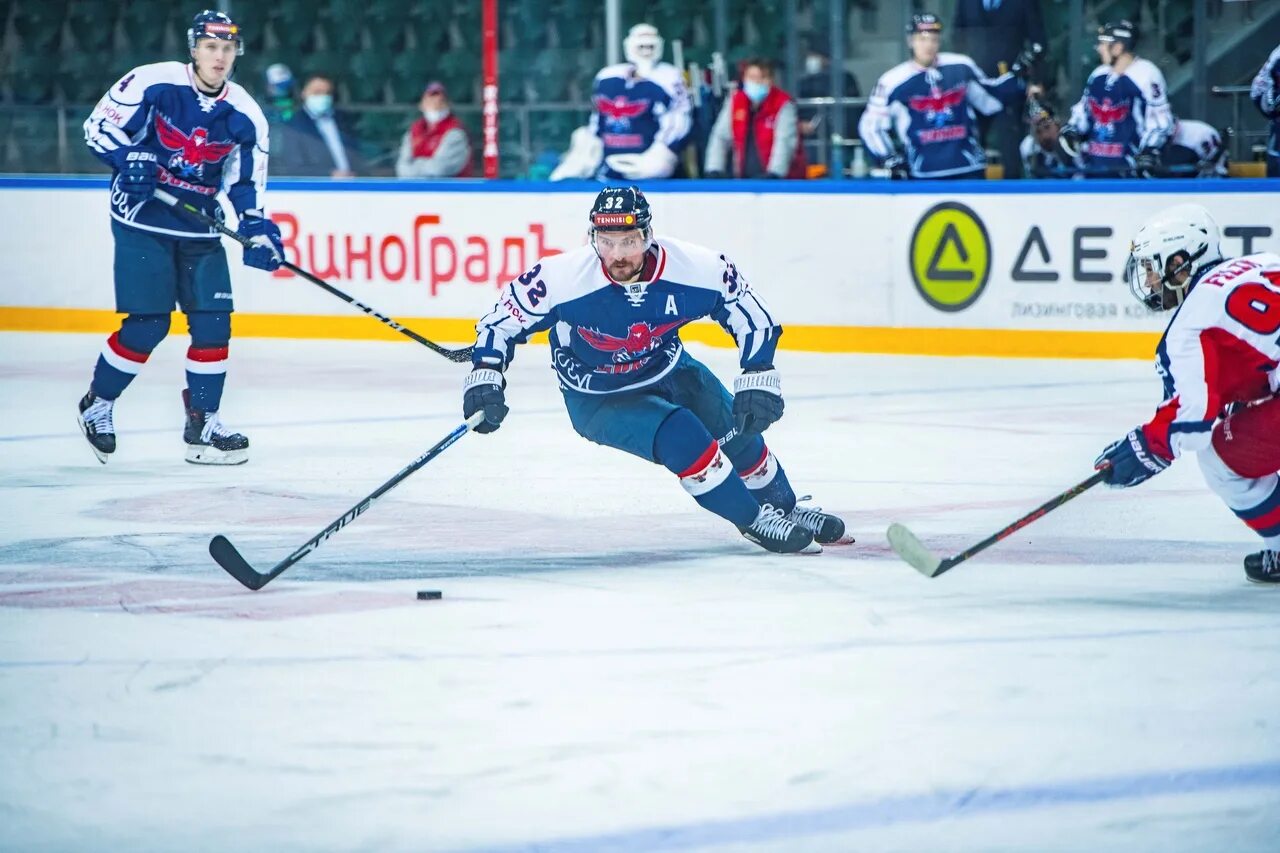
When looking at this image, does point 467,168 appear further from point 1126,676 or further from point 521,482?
point 1126,676

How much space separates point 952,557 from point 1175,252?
785mm

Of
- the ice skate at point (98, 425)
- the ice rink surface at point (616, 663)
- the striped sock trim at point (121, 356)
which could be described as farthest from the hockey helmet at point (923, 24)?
the ice skate at point (98, 425)

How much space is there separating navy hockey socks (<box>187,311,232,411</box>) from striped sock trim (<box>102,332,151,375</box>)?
0.16 m

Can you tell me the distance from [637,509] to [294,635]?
1.73 meters

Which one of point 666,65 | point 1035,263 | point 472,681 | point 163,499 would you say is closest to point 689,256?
point 472,681

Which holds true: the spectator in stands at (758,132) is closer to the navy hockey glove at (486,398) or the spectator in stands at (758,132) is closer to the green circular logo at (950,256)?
the green circular logo at (950,256)

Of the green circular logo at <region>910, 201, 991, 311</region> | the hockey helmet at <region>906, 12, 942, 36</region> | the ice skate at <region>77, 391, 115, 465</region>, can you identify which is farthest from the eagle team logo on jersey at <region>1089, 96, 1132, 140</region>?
the ice skate at <region>77, 391, 115, 465</region>

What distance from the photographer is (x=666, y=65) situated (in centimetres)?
1030

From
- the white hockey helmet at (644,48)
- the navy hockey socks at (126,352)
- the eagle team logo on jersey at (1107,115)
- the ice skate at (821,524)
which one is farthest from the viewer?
the white hockey helmet at (644,48)

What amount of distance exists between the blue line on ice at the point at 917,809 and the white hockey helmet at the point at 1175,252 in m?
1.50

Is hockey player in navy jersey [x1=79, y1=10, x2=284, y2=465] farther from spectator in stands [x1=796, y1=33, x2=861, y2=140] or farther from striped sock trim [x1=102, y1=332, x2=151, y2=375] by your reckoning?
spectator in stands [x1=796, y1=33, x2=861, y2=140]

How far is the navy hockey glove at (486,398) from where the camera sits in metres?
4.58

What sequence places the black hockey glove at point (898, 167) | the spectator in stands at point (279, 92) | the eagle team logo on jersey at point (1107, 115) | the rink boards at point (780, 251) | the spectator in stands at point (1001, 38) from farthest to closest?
the spectator in stands at point (279, 92)
the black hockey glove at point (898, 167)
the spectator in stands at point (1001, 38)
the eagle team logo on jersey at point (1107, 115)
the rink boards at point (780, 251)

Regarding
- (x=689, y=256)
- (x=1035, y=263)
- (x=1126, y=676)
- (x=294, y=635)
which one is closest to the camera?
(x=1126, y=676)
